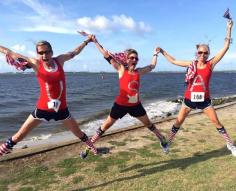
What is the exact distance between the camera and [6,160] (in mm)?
8789

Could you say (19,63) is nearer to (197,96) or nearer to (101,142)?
(197,96)

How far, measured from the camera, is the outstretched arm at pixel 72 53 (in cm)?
733

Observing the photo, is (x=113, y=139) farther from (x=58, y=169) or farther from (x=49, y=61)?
(x=49, y=61)

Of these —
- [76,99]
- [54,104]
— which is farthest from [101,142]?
[76,99]

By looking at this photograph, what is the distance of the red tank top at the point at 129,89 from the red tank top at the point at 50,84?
1516mm

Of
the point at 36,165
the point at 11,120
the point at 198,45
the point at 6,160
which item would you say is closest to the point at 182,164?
the point at 198,45

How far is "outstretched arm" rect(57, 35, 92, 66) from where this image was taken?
733 centimetres

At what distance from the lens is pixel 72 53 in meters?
7.60

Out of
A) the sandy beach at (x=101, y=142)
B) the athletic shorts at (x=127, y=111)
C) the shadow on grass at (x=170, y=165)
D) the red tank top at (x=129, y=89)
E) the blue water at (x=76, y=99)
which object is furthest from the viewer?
the blue water at (x=76, y=99)

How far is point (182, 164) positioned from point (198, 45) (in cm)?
270

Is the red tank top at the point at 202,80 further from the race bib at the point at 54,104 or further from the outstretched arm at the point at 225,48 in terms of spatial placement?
the race bib at the point at 54,104

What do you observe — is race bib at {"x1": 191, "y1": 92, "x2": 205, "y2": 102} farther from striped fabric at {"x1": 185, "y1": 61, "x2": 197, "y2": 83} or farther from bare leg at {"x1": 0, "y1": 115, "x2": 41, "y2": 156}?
bare leg at {"x1": 0, "y1": 115, "x2": 41, "y2": 156}

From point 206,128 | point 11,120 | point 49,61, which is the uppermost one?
→ point 49,61

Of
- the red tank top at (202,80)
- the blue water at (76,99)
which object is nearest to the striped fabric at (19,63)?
the red tank top at (202,80)
